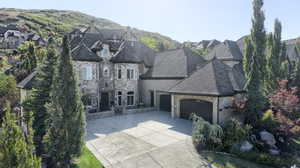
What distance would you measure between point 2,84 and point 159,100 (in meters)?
17.3

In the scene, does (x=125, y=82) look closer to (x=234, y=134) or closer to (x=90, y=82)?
(x=90, y=82)

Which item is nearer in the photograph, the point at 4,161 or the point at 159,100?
the point at 4,161

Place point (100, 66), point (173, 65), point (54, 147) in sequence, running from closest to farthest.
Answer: point (54, 147) → point (100, 66) → point (173, 65)

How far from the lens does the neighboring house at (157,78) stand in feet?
46.7

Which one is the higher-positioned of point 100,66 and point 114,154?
point 100,66

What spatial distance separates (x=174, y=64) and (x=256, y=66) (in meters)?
9.72

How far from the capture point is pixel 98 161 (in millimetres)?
8586

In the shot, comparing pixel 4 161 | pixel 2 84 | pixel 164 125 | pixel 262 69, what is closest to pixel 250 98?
pixel 262 69

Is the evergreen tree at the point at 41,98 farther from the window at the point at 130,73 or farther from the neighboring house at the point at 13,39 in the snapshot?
the neighboring house at the point at 13,39

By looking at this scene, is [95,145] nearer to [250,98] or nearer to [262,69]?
[250,98]

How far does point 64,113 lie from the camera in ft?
23.4

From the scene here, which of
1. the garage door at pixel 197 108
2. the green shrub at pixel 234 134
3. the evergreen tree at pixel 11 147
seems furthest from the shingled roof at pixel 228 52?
the evergreen tree at pixel 11 147


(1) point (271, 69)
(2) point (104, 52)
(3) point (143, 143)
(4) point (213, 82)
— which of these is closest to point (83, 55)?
(2) point (104, 52)

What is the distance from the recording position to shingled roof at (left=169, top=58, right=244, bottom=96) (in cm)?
1359
